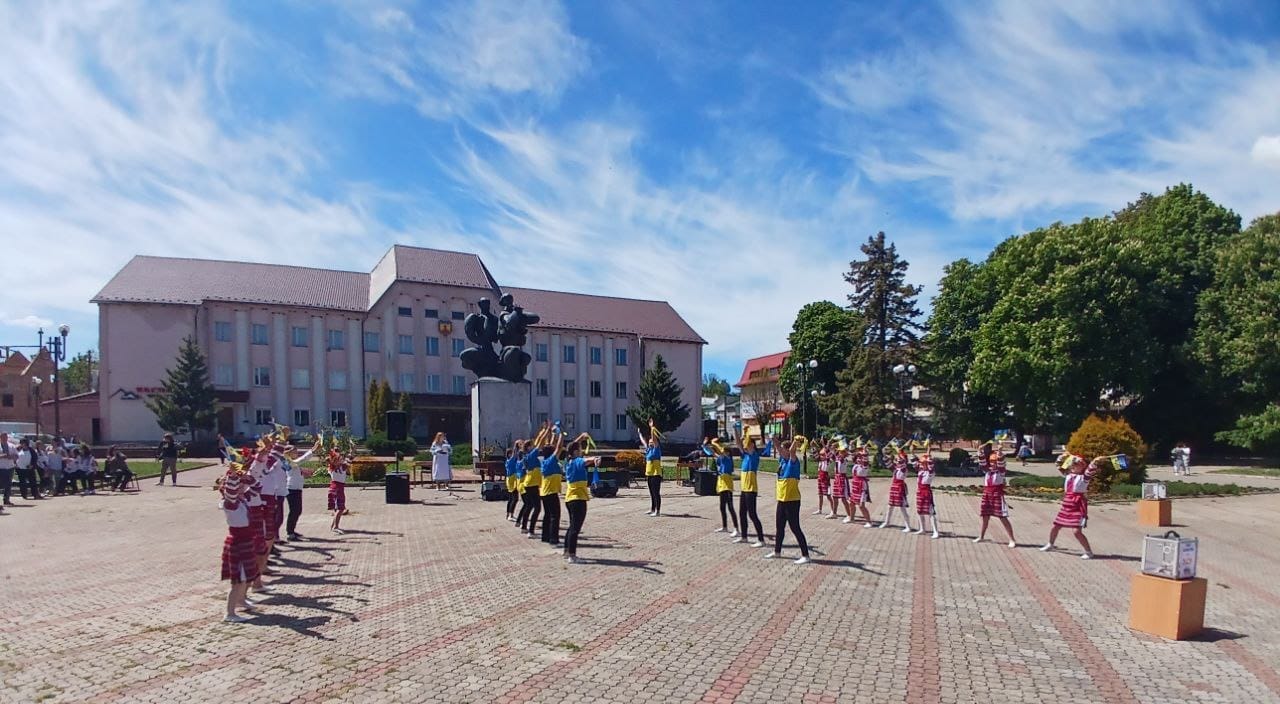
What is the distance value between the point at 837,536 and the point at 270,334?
4757 centimetres

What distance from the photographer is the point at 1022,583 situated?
10.6 m

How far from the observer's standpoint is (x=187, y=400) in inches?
1833

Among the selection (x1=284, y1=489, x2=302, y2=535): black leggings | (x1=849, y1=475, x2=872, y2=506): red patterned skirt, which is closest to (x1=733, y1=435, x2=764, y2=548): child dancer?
(x1=849, y1=475, x2=872, y2=506): red patterned skirt

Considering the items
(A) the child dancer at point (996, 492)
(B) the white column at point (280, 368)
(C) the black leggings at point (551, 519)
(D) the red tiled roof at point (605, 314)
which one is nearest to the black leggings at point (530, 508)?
(C) the black leggings at point (551, 519)

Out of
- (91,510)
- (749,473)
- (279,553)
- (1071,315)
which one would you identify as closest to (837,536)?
(749,473)

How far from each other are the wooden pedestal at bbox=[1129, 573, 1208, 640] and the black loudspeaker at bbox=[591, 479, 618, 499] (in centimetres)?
1590

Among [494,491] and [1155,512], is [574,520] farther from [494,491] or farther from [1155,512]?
[1155,512]

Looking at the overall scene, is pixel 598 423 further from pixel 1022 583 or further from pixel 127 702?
pixel 127 702

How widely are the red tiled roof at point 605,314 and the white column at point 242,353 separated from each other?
19577 millimetres

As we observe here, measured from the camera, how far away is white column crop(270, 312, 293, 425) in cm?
5219

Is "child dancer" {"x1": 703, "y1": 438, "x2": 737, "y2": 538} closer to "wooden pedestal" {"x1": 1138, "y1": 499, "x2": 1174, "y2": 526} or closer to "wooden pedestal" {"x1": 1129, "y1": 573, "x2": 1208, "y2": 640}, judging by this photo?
"wooden pedestal" {"x1": 1129, "y1": 573, "x2": 1208, "y2": 640}

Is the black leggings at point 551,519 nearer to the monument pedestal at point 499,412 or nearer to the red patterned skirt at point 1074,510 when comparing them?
the red patterned skirt at point 1074,510

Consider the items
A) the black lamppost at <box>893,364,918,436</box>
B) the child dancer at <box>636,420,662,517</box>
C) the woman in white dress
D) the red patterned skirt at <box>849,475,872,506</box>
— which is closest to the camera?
the red patterned skirt at <box>849,475,872,506</box>

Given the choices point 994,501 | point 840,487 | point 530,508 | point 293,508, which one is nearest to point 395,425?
point 293,508
